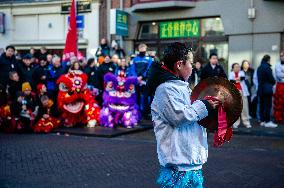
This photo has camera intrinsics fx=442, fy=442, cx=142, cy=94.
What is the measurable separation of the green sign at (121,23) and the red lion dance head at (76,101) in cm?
624

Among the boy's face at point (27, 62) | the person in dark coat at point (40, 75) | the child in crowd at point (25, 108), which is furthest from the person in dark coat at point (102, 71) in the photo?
the child in crowd at point (25, 108)

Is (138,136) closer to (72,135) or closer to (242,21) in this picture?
(72,135)

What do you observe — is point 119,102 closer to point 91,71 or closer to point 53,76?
point 91,71

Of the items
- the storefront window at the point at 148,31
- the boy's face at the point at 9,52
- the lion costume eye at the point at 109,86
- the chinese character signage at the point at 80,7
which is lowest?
the lion costume eye at the point at 109,86

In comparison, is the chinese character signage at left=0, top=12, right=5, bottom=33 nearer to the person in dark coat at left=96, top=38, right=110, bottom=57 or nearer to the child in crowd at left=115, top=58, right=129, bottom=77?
the person in dark coat at left=96, top=38, right=110, bottom=57

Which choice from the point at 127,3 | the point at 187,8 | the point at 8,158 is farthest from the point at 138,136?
the point at 127,3

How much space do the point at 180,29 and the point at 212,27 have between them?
1.43 meters

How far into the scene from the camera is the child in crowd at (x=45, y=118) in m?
11.8

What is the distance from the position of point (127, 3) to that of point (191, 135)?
1629cm

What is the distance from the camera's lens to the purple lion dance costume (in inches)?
467

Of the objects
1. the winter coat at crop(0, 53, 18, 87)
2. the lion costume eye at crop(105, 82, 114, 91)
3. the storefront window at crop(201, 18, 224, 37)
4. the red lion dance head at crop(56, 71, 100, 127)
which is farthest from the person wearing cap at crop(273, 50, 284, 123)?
the winter coat at crop(0, 53, 18, 87)

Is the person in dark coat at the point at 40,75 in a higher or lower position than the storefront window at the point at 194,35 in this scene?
lower

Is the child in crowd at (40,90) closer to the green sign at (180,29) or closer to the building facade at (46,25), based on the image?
the green sign at (180,29)

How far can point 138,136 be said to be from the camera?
36.8ft
